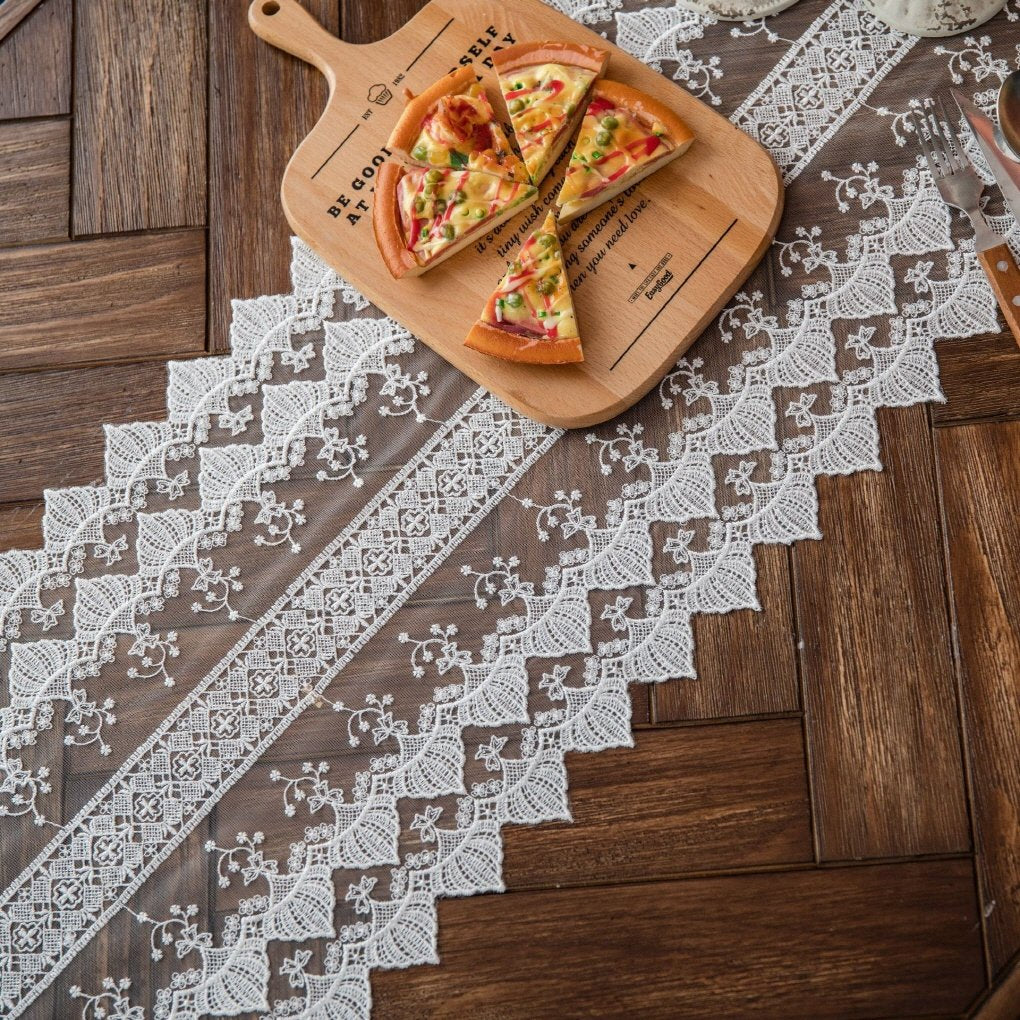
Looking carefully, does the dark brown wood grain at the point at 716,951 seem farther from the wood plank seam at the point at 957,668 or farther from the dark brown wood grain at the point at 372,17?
the dark brown wood grain at the point at 372,17

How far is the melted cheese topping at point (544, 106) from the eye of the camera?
1.21m

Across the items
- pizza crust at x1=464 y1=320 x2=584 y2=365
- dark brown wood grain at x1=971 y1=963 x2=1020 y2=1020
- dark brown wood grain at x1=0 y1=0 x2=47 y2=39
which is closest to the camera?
dark brown wood grain at x1=971 y1=963 x2=1020 y2=1020

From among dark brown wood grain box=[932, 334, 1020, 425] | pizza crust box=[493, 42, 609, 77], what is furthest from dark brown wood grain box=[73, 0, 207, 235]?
dark brown wood grain box=[932, 334, 1020, 425]

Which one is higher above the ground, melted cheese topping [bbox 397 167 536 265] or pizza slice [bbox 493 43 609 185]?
pizza slice [bbox 493 43 609 185]

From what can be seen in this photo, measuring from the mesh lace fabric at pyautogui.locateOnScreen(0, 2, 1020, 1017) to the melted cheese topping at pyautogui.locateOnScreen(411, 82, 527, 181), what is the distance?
0.21m

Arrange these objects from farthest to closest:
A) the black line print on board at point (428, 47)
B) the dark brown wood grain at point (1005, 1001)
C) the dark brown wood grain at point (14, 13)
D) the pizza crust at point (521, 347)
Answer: the dark brown wood grain at point (14, 13)
the black line print on board at point (428, 47)
the pizza crust at point (521, 347)
the dark brown wood grain at point (1005, 1001)

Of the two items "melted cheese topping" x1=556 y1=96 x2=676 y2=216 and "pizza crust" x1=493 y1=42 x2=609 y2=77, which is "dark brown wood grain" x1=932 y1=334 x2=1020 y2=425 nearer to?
"melted cheese topping" x1=556 y1=96 x2=676 y2=216

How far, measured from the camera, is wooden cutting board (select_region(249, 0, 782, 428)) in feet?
3.89

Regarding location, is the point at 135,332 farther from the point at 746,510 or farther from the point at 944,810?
the point at 944,810

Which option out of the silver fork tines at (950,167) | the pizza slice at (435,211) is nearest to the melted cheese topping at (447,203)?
the pizza slice at (435,211)

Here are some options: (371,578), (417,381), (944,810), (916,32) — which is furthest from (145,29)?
(944,810)

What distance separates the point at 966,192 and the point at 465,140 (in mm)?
610

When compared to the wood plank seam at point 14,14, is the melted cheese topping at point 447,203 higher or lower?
lower

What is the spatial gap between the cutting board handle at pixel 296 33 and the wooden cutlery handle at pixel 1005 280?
33.0 inches
